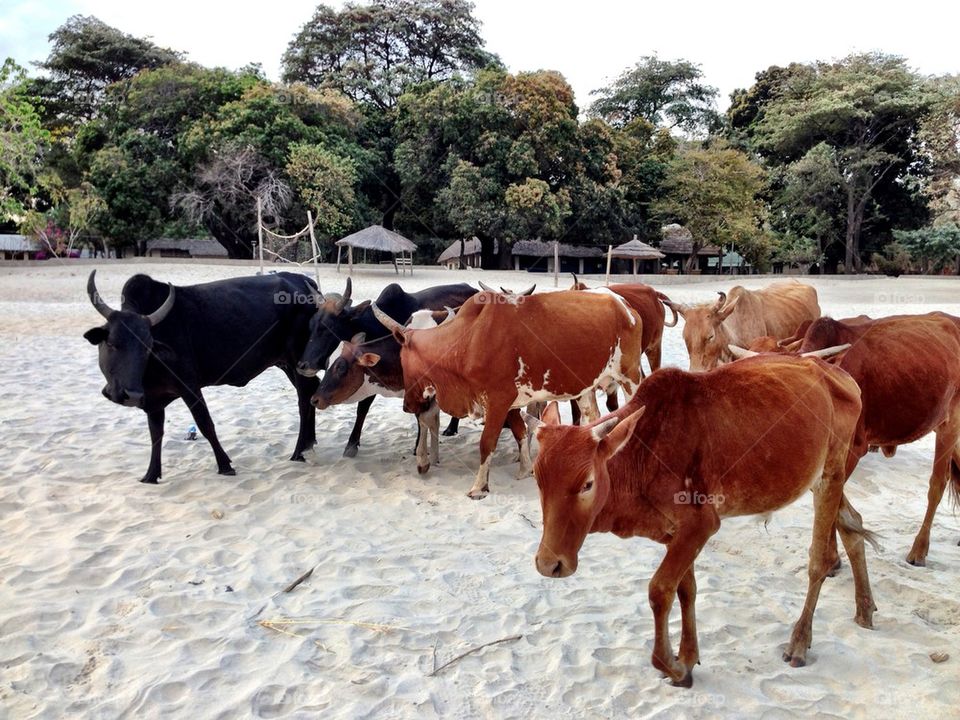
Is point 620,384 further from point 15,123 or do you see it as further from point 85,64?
point 85,64

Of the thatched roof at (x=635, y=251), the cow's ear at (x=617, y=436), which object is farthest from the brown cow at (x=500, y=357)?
the thatched roof at (x=635, y=251)

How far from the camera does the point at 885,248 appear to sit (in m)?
37.0

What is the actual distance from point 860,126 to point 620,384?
3487 centimetres

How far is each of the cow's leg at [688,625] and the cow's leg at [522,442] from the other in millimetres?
3015

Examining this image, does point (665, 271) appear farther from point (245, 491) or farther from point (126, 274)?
point (245, 491)

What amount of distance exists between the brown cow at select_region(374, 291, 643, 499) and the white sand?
74 centimetres

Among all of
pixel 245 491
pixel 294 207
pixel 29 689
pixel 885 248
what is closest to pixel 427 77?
pixel 294 207

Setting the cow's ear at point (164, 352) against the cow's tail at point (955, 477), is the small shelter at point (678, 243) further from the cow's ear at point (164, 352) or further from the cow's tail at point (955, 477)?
the cow's ear at point (164, 352)

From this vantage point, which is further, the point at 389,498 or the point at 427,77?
the point at 427,77

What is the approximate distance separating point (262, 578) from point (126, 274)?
987 inches

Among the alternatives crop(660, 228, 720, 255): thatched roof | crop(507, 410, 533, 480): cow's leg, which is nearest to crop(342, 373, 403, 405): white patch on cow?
crop(507, 410, 533, 480): cow's leg

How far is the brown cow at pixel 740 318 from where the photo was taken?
6.66 meters

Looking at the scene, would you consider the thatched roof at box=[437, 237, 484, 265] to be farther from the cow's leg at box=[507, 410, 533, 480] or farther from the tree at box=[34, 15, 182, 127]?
the cow's leg at box=[507, 410, 533, 480]

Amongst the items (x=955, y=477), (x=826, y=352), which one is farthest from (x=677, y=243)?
(x=826, y=352)
